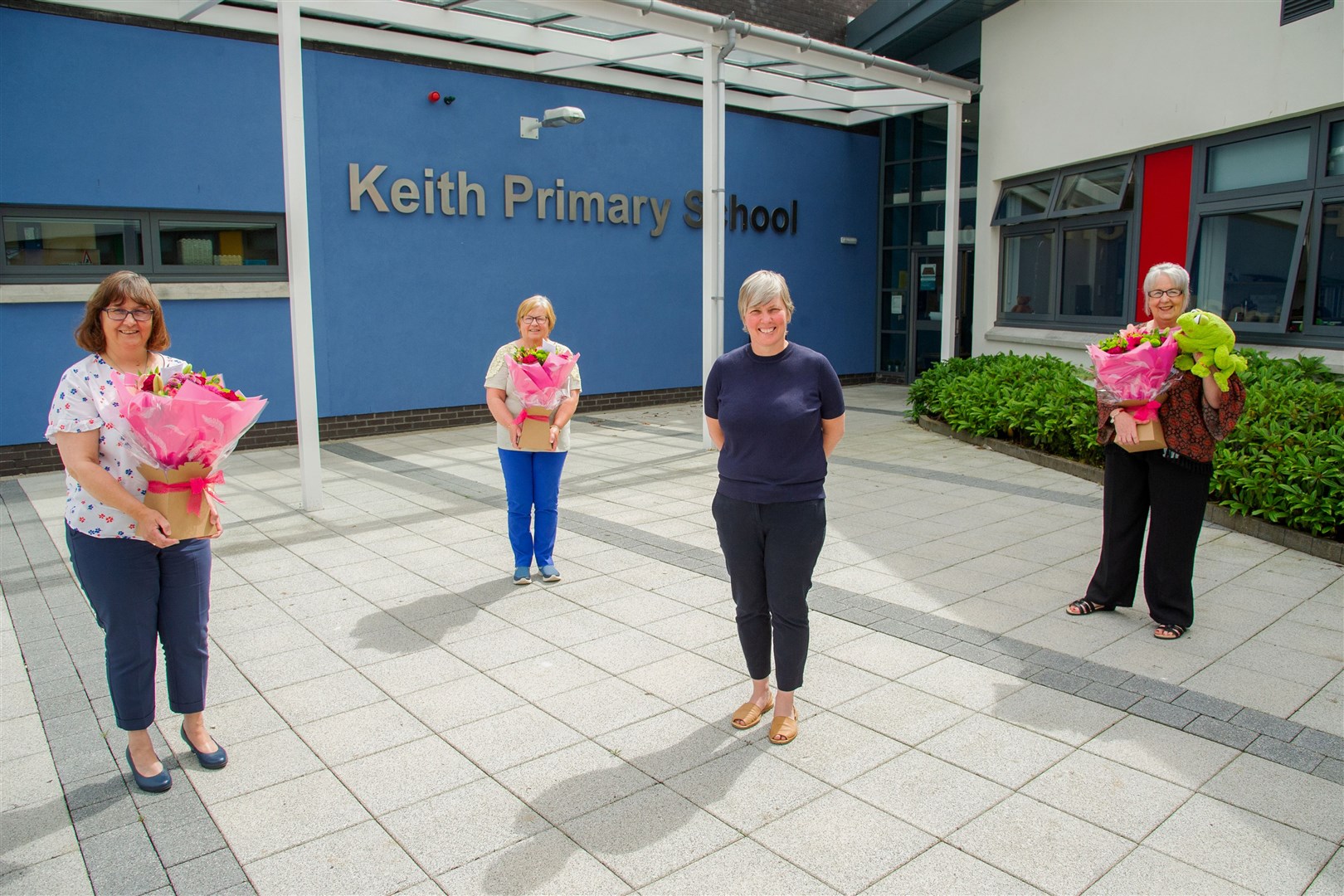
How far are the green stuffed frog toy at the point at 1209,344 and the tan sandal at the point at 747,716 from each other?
2543 mm

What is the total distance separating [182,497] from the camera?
3.38 metres

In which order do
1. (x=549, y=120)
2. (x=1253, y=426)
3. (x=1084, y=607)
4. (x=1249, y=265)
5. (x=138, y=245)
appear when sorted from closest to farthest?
1. (x=1084, y=607)
2. (x=1253, y=426)
3. (x=1249, y=265)
4. (x=138, y=245)
5. (x=549, y=120)

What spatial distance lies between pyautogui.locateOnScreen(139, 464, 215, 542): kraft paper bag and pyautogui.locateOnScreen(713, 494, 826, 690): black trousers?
1.80 meters

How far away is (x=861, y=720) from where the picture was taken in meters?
4.04

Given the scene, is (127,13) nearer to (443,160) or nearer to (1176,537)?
(443,160)

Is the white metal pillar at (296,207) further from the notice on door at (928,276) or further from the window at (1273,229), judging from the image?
the notice on door at (928,276)

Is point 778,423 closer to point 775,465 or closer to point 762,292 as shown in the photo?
point 775,465

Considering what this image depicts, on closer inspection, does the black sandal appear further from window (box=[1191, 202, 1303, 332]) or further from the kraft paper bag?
window (box=[1191, 202, 1303, 332])

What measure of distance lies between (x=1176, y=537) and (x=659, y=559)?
117 inches

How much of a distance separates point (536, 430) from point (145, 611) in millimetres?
2448

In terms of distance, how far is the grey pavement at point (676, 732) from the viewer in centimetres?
305

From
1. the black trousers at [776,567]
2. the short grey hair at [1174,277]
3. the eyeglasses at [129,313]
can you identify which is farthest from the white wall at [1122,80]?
the eyeglasses at [129,313]

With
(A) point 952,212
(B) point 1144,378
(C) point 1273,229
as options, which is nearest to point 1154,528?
(B) point 1144,378

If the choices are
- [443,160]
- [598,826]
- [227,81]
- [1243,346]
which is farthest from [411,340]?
[598,826]
